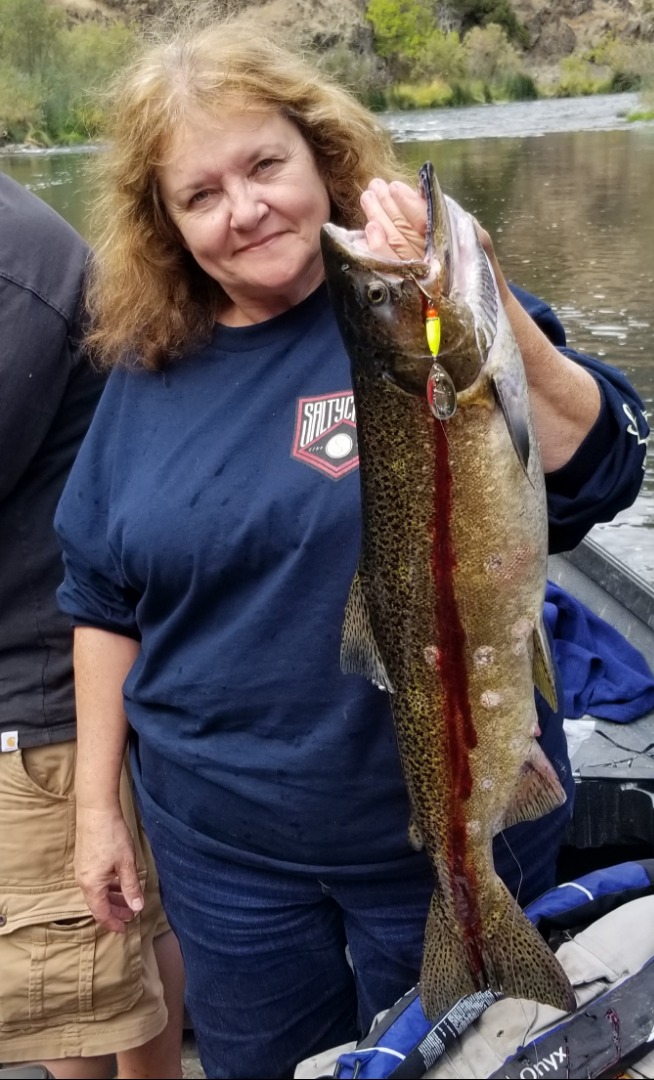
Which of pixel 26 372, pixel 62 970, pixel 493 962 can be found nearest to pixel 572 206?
pixel 26 372

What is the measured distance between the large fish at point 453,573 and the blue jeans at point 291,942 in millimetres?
173

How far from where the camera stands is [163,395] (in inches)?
82.9

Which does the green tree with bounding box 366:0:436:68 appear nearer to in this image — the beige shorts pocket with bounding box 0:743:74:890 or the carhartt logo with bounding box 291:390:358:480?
the beige shorts pocket with bounding box 0:743:74:890

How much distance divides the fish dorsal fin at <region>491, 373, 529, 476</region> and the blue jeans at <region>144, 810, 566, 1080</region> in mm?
804

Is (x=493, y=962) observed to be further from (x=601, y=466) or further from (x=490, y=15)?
(x=490, y=15)

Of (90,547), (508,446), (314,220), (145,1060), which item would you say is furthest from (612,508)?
(145,1060)

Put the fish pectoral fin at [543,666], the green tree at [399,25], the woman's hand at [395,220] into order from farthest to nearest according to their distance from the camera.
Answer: the green tree at [399,25]
the fish pectoral fin at [543,666]
the woman's hand at [395,220]

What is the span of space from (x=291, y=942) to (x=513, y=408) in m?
1.12

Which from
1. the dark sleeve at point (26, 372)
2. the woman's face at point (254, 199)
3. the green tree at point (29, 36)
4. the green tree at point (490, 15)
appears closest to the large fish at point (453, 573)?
the woman's face at point (254, 199)

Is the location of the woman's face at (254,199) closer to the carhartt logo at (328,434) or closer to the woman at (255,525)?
the woman at (255,525)

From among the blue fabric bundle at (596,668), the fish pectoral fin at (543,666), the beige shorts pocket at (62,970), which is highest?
the fish pectoral fin at (543,666)

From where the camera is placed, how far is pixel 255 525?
188 cm

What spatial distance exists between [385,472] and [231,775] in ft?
2.25

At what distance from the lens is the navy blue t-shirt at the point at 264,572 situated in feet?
6.11
